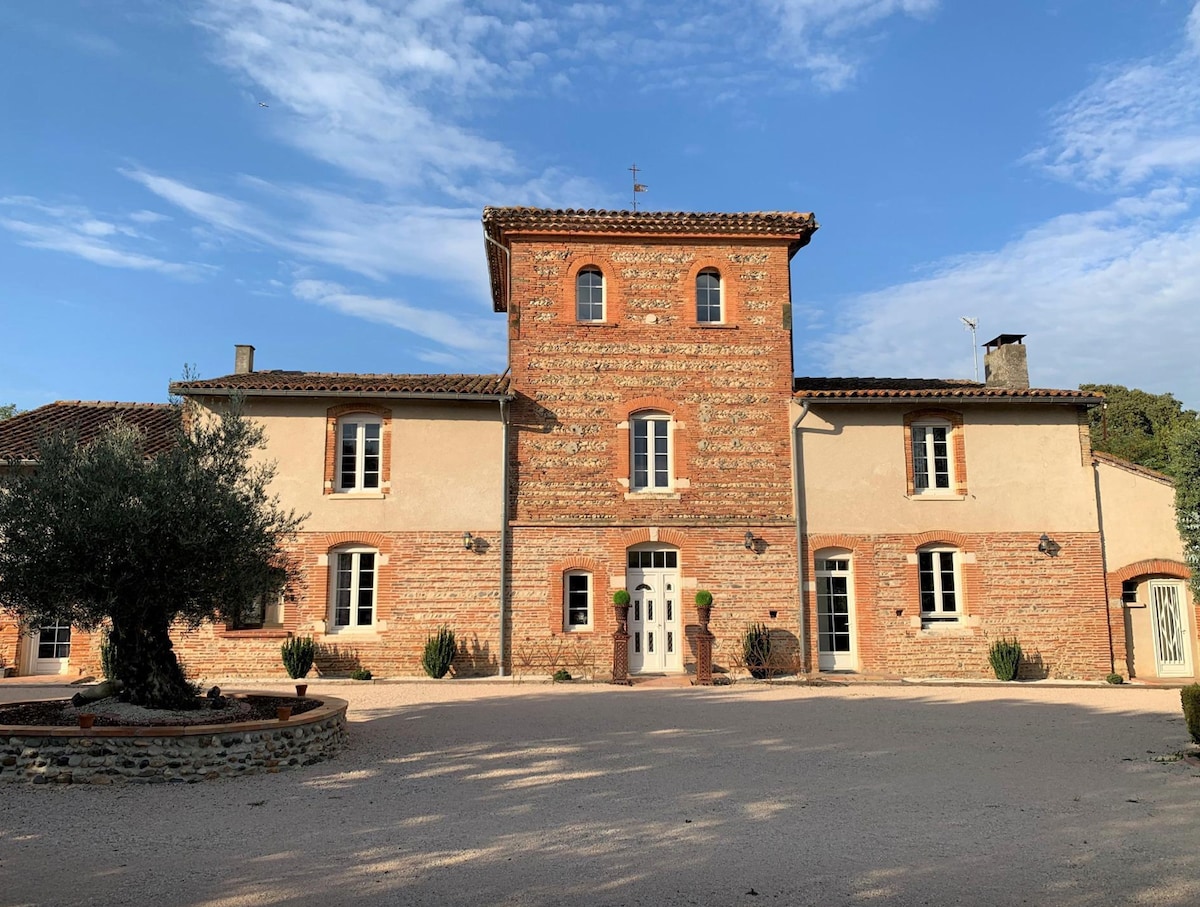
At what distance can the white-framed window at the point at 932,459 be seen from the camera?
1617 cm

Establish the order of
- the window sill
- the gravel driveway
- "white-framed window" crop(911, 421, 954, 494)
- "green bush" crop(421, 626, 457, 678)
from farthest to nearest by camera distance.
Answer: "white-framed window" crop(911, 421, 954, 494) → the window sill → "green bush" crop(421, 626, 457, 678) → the gravel driveway

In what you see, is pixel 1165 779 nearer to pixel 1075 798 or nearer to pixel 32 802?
pixel 1075 798

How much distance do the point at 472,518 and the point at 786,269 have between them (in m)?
7.73

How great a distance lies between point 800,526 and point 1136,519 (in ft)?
Answer: 20.7

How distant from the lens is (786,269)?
1662 centimetres

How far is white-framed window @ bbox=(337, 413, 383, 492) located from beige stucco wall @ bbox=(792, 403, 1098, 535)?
786 centimetres

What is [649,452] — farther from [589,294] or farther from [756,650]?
[756,650]

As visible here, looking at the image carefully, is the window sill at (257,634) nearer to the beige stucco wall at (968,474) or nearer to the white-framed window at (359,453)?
the white-framed window at (359,453)

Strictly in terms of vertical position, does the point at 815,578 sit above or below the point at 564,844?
above

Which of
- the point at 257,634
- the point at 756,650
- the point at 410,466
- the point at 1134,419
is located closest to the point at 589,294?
the point at 410,466

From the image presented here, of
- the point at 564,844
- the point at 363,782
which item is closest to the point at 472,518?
the point at 363,782

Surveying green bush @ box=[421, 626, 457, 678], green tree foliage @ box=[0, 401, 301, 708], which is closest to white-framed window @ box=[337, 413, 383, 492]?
green bush @ box=[421, 626, 457, 678]

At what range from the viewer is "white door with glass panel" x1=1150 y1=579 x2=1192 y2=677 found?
15.8m

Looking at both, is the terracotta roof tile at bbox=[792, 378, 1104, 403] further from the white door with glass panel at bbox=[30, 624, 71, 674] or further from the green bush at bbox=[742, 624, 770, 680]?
the white door with glass panel at bbox=[30, 624, 71, 674]
